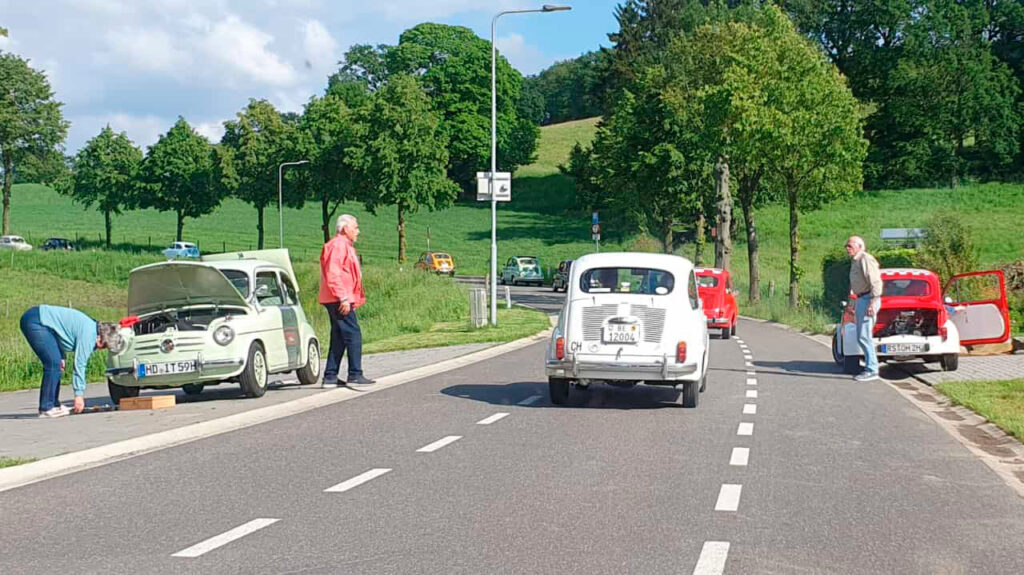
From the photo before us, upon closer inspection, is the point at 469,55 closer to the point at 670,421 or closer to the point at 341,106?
the point at 341,106

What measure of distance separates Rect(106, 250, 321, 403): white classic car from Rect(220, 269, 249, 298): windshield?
13 millimetres

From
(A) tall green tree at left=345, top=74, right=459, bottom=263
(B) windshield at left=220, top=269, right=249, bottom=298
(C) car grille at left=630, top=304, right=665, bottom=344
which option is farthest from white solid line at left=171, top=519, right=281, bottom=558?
(A) tall green tree at left=345, top=74, right=459, bottom=263

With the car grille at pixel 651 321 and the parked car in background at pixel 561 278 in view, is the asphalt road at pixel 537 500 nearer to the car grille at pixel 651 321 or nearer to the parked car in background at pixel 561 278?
the car grille at pixel 651 321

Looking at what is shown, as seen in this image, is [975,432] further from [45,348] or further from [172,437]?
[45,348]

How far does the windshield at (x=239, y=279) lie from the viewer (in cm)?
1445

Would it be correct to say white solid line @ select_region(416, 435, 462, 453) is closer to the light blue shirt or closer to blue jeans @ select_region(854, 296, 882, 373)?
the light blue shirt

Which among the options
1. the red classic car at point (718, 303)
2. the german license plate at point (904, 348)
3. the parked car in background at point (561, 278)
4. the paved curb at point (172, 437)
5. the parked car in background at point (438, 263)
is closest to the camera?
the paved curb at point (172, 437)

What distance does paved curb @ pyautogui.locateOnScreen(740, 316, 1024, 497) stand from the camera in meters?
8.77

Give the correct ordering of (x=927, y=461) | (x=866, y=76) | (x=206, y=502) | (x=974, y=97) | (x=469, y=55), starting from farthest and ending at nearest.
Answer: (x=469, y=55) < (x=866, y=76) < (x=974, y=97) < (x=927, y=461) < (x=206, y=502)

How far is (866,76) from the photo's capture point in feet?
283

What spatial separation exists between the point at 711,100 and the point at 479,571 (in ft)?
127

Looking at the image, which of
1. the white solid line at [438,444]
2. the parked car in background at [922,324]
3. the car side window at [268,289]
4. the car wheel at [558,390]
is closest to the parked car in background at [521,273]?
the parked car in background at [922,324]

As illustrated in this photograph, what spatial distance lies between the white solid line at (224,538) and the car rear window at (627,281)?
6.78 m

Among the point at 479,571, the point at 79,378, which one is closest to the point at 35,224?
the point at 79,378
